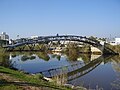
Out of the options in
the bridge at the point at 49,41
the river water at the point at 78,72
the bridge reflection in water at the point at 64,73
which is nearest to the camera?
the bridge reflection in water at the point at 64,73

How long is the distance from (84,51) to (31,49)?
15344mm

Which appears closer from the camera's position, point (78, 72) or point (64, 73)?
point (64, 73)

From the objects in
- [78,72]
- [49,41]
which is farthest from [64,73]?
[49,41]

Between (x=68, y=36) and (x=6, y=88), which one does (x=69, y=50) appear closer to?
(x=68, y=36)

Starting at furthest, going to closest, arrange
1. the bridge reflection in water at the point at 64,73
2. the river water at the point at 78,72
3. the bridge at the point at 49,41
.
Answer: the bridge at the point at 49,41, the river water at the point at 78,72, the bridge reflection in water at the point at 64,73

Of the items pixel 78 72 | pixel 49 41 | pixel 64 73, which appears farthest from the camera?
pixel 49 41

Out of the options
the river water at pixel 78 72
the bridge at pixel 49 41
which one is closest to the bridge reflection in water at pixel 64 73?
the river water at pixel 78 72

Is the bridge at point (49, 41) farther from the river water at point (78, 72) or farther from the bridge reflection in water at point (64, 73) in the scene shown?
the bridge reflection in water at point (64, 73)

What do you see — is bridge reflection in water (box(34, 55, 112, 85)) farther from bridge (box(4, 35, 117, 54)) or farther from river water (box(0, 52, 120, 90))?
bridge (box(4, 35, 117, 54))

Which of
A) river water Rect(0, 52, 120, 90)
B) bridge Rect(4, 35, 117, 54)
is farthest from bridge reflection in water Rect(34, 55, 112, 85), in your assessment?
bridge Rect(4, 35, 117, 54)

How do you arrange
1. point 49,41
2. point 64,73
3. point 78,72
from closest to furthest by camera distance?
point 64,73 → point 78,72 → point 49,41

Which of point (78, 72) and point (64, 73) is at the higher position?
point (64, 73)

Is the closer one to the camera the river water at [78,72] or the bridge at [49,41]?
the river water at [78,72]

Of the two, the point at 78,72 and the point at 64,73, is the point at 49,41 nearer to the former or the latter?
the point at 78,72
